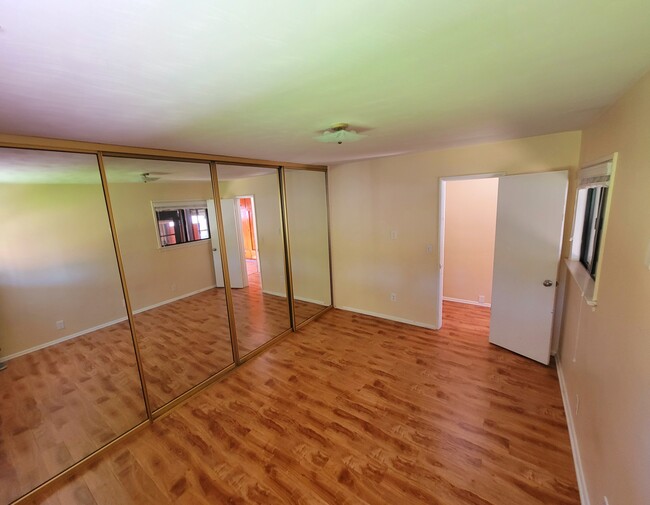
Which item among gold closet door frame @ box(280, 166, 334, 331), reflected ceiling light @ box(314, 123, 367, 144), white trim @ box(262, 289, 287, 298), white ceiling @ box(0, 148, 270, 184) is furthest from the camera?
white trim @ box(262, 289, 287, 298)

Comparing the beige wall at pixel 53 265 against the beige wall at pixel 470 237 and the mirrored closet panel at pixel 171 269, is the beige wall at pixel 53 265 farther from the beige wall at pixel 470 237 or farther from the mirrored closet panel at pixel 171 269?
the beige wall at pixel 470 237

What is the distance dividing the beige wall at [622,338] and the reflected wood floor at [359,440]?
430mm

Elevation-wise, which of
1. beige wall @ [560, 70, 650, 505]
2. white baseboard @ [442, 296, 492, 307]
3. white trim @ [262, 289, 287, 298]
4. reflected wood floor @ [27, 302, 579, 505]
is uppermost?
beige wall @ [560, 70, 650, 505]

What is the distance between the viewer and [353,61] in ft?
3.22

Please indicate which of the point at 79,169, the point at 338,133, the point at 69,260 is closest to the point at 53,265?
Answer: the point at 69,260

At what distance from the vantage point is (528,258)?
112 inches

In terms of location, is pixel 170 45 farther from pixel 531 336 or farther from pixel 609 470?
pixel 531 336

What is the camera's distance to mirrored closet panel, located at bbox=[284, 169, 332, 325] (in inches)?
169

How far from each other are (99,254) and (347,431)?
384cm

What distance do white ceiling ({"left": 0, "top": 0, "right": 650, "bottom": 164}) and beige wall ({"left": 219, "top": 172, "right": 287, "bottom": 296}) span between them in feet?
9.65

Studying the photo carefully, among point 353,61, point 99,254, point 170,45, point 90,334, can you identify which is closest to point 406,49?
point 353,61

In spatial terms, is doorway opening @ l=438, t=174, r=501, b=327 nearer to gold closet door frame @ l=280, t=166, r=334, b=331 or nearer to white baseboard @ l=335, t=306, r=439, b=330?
white baseboard @ l=335, t=306, r=439, b=330

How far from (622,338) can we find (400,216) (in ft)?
8.80

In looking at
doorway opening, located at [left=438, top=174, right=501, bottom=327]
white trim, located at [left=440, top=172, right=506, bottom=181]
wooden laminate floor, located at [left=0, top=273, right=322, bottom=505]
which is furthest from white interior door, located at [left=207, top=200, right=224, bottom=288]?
doorway opening, located at [left=438, top=174, right=501, bottom=327]
